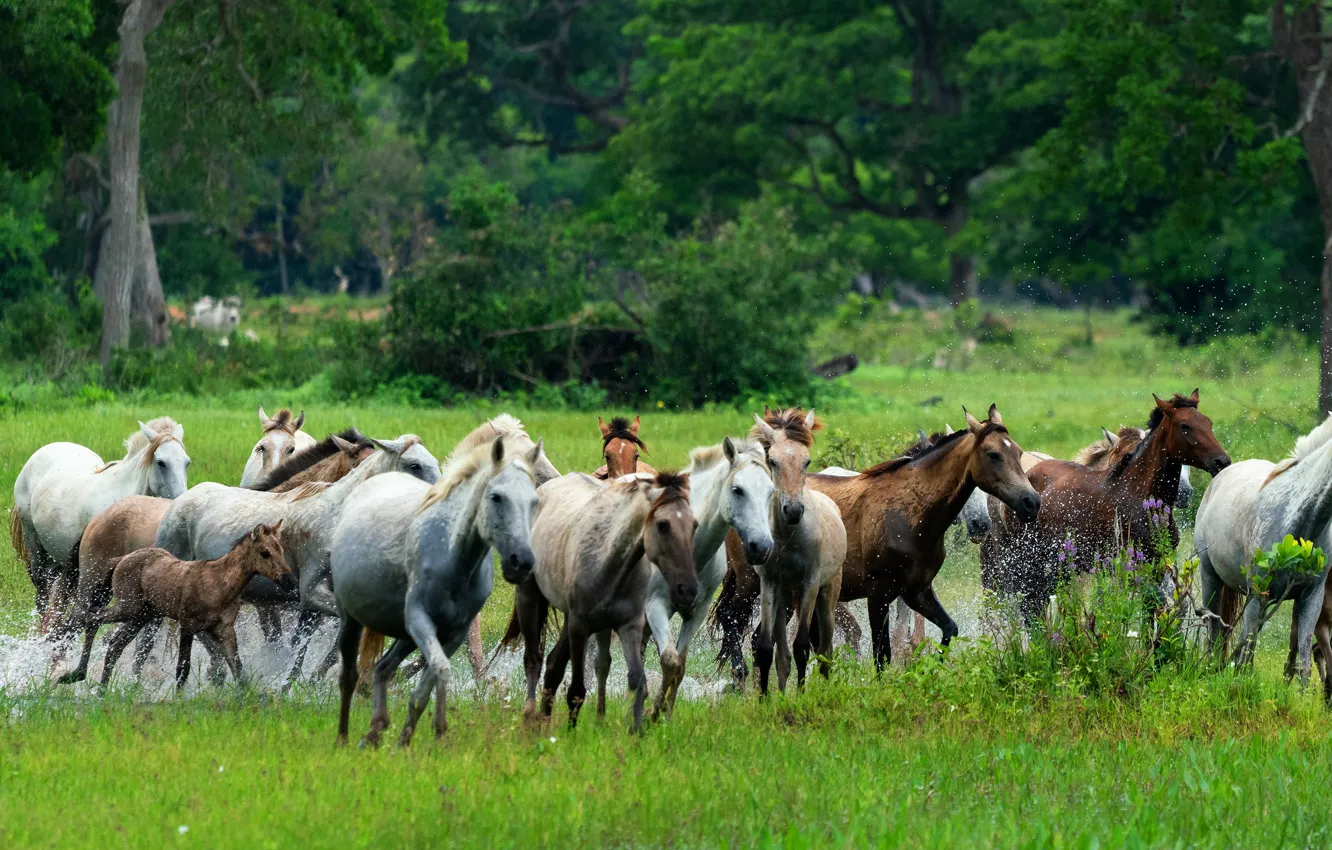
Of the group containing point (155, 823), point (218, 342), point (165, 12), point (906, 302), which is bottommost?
point (906, 302)

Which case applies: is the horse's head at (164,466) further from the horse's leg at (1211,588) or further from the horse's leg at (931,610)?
the horse's leg at (1211,588)

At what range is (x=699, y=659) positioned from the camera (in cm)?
1377

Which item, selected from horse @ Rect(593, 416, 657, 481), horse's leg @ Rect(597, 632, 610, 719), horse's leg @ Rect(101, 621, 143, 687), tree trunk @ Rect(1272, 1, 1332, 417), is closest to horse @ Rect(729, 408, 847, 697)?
horse's leg @ Rect(597, 632, 610, 719)

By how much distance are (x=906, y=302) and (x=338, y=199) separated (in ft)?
82.7

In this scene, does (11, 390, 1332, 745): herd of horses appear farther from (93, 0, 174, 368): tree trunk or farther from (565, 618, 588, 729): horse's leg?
(93, 0, 174, 368): tree trunk

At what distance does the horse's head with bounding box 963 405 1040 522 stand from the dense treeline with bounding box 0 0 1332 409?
14281 millimetres

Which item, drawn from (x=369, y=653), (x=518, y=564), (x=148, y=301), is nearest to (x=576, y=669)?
(x=518, y=564)

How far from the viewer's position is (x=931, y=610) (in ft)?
39.7

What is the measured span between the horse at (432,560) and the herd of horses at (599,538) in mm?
Result: 14

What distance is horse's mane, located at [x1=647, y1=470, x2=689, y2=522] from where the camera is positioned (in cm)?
928

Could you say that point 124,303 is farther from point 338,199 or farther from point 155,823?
point 338,199

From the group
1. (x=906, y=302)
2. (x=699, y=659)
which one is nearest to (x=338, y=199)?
(x=906, y=302)

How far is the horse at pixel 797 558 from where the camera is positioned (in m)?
10.5

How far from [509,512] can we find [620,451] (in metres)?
4.49
